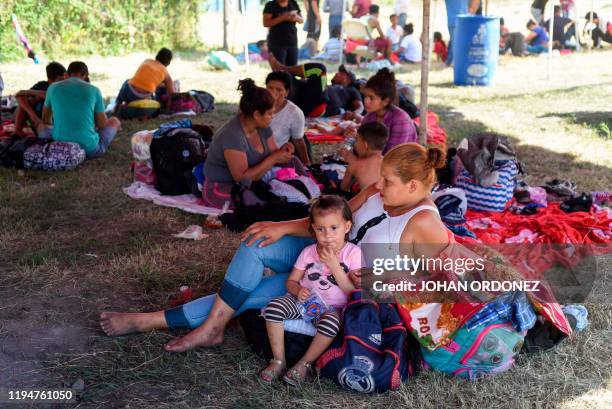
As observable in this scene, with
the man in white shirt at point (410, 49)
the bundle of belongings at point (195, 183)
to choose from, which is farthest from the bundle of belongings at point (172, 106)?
the man in white shirt at point (410, 49)

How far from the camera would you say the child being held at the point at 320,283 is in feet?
9.57

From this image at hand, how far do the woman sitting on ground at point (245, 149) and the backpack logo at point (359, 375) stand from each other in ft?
7.97

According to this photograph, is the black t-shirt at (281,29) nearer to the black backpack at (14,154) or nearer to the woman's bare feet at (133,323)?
the black backpack at (14,154)

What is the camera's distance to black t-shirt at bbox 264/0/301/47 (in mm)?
8805

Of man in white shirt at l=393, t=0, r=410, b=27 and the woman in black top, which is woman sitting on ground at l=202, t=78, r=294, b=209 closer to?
the woman in black top

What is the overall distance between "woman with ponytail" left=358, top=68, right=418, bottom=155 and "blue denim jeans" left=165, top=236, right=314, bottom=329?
2.51 m

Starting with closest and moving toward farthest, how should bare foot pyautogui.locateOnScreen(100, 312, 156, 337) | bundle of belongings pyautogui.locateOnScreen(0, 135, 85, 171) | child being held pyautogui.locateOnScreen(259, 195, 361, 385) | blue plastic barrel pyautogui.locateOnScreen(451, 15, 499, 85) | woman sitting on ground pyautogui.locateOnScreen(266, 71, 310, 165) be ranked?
child being held pyautogui.locateOnScreen(259, 195, 361, 385) → bare foot pyautogui.locateOnScreen(100, 312, 156, 337) → woman sitting on ground pyautogui.locateOnScreen(266, 71, 310, 165) → bundle of belongings pyautogui.locateOnScreen(0, 135, 85, 171) → blue plastic barrel pyautogui.locateOnScreen(451, 15, 499, 85)

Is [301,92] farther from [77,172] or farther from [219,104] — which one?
[77,172]

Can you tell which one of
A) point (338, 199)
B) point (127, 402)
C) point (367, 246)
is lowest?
point (127, 402)

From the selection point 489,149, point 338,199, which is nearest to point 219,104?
point 489,149

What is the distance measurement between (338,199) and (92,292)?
5.27 feet

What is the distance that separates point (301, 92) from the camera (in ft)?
27.4

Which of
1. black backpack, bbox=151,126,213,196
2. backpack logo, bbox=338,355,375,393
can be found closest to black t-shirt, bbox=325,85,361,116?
black backpack, bbox=151,126,213,196

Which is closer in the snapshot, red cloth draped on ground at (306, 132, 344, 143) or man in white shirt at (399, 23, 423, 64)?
red cloth draped on ground at (306, 132, 344, 143)
